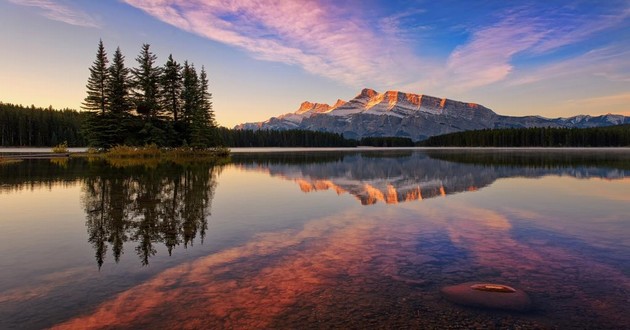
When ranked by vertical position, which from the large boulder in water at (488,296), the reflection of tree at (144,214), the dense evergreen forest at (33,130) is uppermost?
the dense evergreen forest at (33,130)

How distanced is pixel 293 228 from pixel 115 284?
763cm

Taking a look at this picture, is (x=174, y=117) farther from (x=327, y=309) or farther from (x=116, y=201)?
(x=327, y=309)

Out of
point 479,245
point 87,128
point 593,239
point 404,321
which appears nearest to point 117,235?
→ point 404,321

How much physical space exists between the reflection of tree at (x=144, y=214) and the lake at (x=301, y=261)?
0.10m

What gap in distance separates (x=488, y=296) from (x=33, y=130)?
168872 mm

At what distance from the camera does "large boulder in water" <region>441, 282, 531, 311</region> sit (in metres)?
8.03

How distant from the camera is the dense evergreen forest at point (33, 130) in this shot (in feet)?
440

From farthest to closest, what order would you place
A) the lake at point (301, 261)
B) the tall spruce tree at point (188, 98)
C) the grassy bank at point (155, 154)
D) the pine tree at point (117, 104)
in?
the tall spruce tree at point (188, 98) → the pine tree at point (117, 104) → the grassy bank at point (155, 154) → the lake at point (301, 261)

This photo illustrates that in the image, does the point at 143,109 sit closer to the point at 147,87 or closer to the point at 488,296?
the point at 147,87

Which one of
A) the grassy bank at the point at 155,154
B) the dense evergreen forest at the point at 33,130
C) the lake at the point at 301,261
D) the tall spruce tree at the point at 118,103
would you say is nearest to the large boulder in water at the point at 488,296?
the lake at the point at 301,261

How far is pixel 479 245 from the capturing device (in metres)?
13.1

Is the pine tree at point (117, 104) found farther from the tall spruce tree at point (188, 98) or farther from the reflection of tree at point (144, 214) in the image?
the reflection of tree at point (144, 214)

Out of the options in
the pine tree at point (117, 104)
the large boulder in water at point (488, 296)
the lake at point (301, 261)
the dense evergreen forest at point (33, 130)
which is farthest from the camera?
the dense evergreen forest at point (33, 130)

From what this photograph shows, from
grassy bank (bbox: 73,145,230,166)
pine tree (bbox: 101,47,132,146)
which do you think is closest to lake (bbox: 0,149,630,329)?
grassy bank (bbox: 73,145,230,166)
